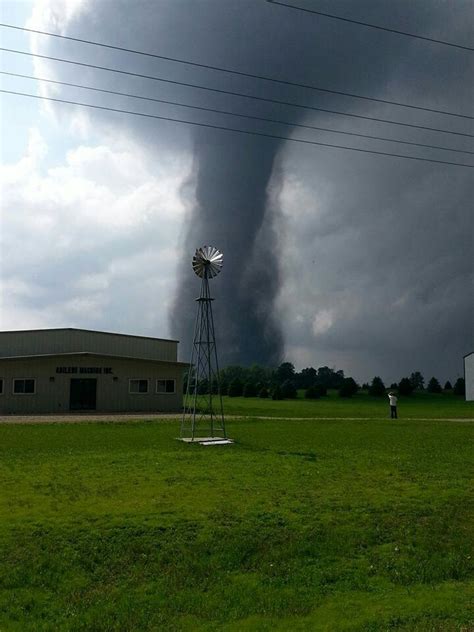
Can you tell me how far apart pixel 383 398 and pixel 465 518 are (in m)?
71.1

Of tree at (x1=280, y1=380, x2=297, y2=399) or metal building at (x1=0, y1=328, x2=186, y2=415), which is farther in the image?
tree at (x1=280, y1=380, x2=297, y2=399)

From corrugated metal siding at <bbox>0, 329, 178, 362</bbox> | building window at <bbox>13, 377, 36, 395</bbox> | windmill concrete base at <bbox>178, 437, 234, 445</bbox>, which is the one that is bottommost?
windmill concrete base at <bbox>178, 437, 234, 445</bbox>

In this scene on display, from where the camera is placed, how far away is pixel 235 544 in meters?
10.9

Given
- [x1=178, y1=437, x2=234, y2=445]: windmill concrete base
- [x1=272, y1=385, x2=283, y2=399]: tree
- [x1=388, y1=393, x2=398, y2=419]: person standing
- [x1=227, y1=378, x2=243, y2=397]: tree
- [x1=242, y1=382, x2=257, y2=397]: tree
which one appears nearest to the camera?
[x1=178, y1=437, x2=234, y2=445]: windmill concrete base

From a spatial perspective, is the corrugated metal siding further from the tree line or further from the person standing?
the person standing

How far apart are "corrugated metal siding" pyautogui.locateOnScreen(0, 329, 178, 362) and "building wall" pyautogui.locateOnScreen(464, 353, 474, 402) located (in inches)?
1909

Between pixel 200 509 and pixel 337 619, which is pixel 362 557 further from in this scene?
pixel 200 509

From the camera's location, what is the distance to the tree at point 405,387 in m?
87.9

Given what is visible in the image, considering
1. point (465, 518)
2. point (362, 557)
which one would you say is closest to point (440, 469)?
point (465, 518)

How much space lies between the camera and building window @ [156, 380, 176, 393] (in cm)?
4850

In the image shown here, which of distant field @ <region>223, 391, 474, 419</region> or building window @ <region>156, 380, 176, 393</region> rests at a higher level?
building window @ <region>156, 380, 176, 393</region>

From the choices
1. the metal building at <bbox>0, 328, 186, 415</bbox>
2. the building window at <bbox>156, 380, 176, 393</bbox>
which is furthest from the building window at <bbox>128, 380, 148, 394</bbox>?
the building window at <bbox>156, 380, 176, 393</bbox>

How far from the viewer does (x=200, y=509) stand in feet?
41.2

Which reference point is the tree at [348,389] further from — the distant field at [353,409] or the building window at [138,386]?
the building window at [138,386]
